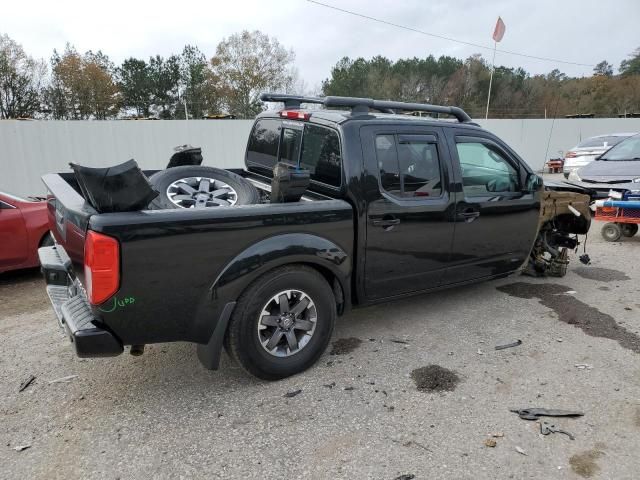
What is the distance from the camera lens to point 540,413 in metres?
2.97

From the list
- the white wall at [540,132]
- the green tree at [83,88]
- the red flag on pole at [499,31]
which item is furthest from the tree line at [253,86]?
the red flag on pole at [499,31]

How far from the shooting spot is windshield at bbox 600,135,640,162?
8.33 m

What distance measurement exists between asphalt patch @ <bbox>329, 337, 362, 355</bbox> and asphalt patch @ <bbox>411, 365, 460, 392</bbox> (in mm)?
592

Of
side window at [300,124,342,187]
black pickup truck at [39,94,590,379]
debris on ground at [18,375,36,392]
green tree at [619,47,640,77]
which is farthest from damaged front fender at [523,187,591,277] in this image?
green tree at [619,47,640,77]

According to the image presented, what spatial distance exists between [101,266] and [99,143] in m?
11.4

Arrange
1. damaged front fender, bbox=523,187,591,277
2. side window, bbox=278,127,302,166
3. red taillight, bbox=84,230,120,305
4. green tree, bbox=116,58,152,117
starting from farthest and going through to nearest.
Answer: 1. green tree, bbox=116,58,152,117
2. damaged front fender, bbox=523,187,591,277
3. side window, bbox=278,127,302,166
4. red taillight, bbox=84,230,120,305

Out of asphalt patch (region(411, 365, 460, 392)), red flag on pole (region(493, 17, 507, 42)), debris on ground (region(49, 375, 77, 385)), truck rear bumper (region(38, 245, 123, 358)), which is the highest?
red flag on pole (region(493, 17, 507, 42))

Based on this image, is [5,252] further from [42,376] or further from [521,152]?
[521,152]

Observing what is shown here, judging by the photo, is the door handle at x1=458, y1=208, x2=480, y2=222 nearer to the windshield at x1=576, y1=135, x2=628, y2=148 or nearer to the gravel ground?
the gravel ground

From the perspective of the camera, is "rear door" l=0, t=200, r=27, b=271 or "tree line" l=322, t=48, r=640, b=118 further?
"tree line" l=322, t=48, r=640, b=118

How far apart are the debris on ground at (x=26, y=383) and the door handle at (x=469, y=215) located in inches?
140

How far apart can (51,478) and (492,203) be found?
3.85m

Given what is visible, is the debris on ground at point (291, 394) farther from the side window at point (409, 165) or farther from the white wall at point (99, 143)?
the white wall at point (99, 143)

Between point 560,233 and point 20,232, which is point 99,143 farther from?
point 560,233
